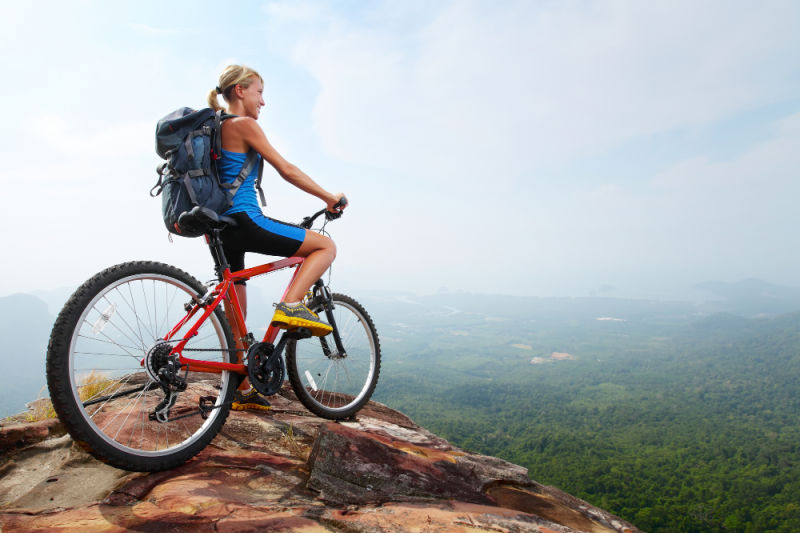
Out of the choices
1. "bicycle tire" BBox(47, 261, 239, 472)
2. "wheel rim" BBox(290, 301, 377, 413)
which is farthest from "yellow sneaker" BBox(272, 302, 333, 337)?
"wheel rim" BBox(290, 301, 377, 413)

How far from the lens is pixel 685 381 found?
163875 millimetres

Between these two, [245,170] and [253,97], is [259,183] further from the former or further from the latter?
[253,97]

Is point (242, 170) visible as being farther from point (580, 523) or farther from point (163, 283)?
point (580, 523)

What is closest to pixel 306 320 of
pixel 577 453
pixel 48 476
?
pixel 48 476

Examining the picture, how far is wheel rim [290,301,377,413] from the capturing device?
187 inches

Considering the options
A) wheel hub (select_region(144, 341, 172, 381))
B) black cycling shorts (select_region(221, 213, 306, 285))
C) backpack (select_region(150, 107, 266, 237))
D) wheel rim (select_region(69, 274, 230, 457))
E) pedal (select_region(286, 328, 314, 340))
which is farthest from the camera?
pedal (select_region(286, 328, 314, 340))

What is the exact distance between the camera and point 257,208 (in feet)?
12.3

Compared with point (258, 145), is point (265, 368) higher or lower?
lower

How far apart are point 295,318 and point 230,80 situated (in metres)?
2.29

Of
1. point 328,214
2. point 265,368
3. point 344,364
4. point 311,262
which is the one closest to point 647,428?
point 344,364

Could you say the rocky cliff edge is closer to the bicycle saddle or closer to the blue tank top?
the bicycle saddle

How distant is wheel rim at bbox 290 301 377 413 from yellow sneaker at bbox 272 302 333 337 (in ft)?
2.42

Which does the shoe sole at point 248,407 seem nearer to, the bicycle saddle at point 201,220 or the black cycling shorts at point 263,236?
the black cycling shorts at point 263,236

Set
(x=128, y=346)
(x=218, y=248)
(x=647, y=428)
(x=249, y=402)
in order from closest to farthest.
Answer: (x=128, y=346)
(x=218, y=248)
(x=249, y=402)
(x=647, y=428)
